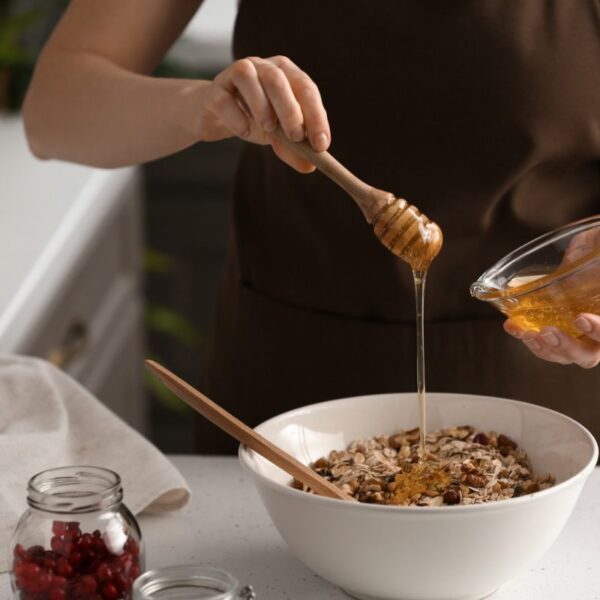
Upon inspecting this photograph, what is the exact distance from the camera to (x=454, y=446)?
108cm

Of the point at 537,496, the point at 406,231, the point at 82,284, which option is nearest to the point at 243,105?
the point at 406,231

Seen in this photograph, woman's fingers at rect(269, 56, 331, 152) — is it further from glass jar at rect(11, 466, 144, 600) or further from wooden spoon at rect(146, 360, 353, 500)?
glass jar at rect(11, 466, 144, 600)

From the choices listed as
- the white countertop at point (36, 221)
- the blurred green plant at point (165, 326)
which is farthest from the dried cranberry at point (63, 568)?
Result: the blurred green plant at point (165, 326)

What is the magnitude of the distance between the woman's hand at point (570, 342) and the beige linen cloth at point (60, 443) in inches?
14.0

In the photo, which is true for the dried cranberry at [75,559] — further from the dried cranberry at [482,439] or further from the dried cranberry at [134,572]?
the dried cranberry at [482,439]

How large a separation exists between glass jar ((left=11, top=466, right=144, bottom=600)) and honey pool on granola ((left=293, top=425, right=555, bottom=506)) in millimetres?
195

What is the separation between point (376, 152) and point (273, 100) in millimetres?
333

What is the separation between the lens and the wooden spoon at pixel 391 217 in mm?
1012

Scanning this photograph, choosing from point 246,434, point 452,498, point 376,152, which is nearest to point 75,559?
point 246,434

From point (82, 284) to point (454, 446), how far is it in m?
1.31

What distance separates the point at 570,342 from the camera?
3.45 feet

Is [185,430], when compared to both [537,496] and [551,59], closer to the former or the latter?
[551,59]

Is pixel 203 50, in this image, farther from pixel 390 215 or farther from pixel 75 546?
pixel 75 546

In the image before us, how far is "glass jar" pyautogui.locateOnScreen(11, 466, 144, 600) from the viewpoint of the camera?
0.86 meters
